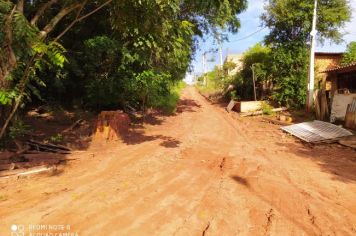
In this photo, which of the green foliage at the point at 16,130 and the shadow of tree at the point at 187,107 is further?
the shadow of tree at the point at 187,107

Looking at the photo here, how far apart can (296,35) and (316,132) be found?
10.4 metres

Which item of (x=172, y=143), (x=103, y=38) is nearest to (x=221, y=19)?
(x=103, y=38)

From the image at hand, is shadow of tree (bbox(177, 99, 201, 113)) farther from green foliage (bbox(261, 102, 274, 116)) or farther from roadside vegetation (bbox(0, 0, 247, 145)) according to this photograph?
green foliage (bbox(261, 102, 274, 116))

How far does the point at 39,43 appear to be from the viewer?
22.3 ft

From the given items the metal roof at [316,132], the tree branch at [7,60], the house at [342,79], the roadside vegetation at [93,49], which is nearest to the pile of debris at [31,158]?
the roadside vegetation at [93,49]

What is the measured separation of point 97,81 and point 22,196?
28.6 feet

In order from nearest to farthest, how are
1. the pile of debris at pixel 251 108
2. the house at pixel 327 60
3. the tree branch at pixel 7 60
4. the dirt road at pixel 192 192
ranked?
the dirt road at pixel 192 192 < the tree branch at pixel 7 60 < the pile of debris at pixel 251 108 < the house at pixel 327 60

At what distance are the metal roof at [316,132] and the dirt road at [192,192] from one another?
130cm

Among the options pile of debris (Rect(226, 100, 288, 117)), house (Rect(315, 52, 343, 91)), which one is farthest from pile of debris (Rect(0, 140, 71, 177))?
house (Rect(315, 52, 343, 91))

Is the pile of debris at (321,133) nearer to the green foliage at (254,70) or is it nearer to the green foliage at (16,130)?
the green foliage at (16,130)

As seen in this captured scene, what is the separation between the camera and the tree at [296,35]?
19391 millimetres

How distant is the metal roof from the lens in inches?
464

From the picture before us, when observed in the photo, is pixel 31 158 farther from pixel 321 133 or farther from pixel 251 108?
pixel 251 108

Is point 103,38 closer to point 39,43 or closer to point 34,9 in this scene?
point 34,9
